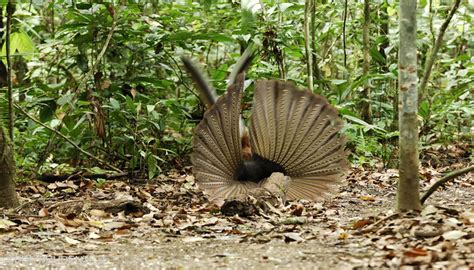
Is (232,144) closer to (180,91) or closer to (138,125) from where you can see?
(138,125)

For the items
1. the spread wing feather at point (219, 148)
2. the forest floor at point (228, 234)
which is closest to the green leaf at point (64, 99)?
the forest floor at point (228, 234)

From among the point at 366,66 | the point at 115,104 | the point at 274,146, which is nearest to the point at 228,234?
the point at 274,146

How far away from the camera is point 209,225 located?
11.7ft

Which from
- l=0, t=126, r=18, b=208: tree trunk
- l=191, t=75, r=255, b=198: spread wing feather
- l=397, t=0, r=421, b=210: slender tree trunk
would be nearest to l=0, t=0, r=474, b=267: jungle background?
l=191, t=75, r=255, b=198: spread wing feather

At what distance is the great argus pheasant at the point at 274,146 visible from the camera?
4.28 meters

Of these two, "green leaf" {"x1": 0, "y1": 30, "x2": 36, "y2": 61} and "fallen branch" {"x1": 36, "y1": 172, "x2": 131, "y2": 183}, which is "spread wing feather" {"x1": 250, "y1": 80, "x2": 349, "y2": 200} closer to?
"fallen branch" {"x1": 36, "y1": 172, "x2": 131, "y2": 183}

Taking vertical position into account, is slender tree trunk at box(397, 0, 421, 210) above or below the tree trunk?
above

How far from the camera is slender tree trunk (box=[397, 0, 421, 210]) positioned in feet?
9.91

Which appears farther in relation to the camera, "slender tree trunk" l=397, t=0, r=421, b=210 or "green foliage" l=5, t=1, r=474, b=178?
"green foliage" l=5, t=1, r=474, b=178

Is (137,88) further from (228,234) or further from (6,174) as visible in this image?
(228,234)

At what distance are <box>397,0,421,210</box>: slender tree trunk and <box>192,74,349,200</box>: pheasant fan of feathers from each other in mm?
1253

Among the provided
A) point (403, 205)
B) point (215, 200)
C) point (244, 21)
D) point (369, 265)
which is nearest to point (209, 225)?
point (215, 200)

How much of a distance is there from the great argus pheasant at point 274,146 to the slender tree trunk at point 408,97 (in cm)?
125

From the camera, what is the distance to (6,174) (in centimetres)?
393
